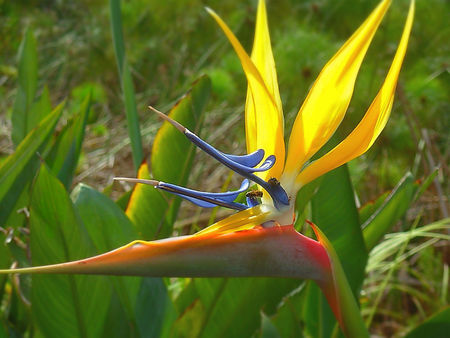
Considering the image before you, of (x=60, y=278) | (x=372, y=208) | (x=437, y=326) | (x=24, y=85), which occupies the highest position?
(x=24, y=85)

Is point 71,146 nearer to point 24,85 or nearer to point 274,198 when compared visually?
point 24,85

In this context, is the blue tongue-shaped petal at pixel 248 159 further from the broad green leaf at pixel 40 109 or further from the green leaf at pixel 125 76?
the broad green leaf at pixel 40 109

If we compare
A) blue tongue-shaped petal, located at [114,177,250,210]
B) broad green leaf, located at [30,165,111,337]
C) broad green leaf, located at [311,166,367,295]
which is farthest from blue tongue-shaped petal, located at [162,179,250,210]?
broad green leaf, located at [311,166,367,295]

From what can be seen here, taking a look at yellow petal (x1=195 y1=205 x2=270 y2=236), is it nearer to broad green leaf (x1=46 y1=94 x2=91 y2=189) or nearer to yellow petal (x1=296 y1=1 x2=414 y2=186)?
yellow petal (x1=296 y1=1 x2=414 y2=186)

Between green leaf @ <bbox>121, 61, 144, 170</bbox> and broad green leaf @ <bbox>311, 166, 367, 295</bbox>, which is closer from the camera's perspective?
broad green leaf @ <bbox>311, 166, 367, 295</bbox>

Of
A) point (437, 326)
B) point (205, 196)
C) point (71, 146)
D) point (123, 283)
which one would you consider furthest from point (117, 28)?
point (437, 326)

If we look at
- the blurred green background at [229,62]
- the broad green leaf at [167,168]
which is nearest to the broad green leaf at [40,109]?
the blurred green background at [229,62]
